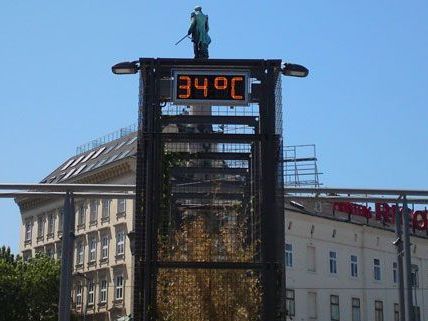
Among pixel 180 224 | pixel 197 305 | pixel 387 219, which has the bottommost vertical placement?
pixel 197 305

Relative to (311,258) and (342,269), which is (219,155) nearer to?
(311,258)

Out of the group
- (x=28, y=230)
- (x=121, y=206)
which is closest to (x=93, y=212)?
(x=121, y=206)

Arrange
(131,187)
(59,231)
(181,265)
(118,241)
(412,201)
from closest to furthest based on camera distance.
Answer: (181,265) < (131,187) < (412,201) < (118,241) < (59,231)

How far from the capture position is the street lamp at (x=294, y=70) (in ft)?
45.4

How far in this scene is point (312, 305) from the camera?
62.8 meters

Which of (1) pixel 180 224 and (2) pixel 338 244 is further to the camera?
(2) pixel 338 244

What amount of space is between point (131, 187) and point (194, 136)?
21.4 feet

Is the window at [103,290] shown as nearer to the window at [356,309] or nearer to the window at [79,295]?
the window at [79,295]

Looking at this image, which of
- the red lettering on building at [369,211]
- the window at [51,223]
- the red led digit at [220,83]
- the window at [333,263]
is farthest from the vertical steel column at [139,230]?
the window at [51,223]

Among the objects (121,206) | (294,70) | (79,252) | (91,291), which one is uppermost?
(121,206)

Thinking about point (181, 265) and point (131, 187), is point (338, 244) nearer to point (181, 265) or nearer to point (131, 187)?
point (131, 187)

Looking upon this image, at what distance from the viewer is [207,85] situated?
13.0 metres

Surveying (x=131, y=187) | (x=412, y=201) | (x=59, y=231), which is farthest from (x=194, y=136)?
(x=59, y=231)

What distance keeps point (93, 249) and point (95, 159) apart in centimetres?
904
